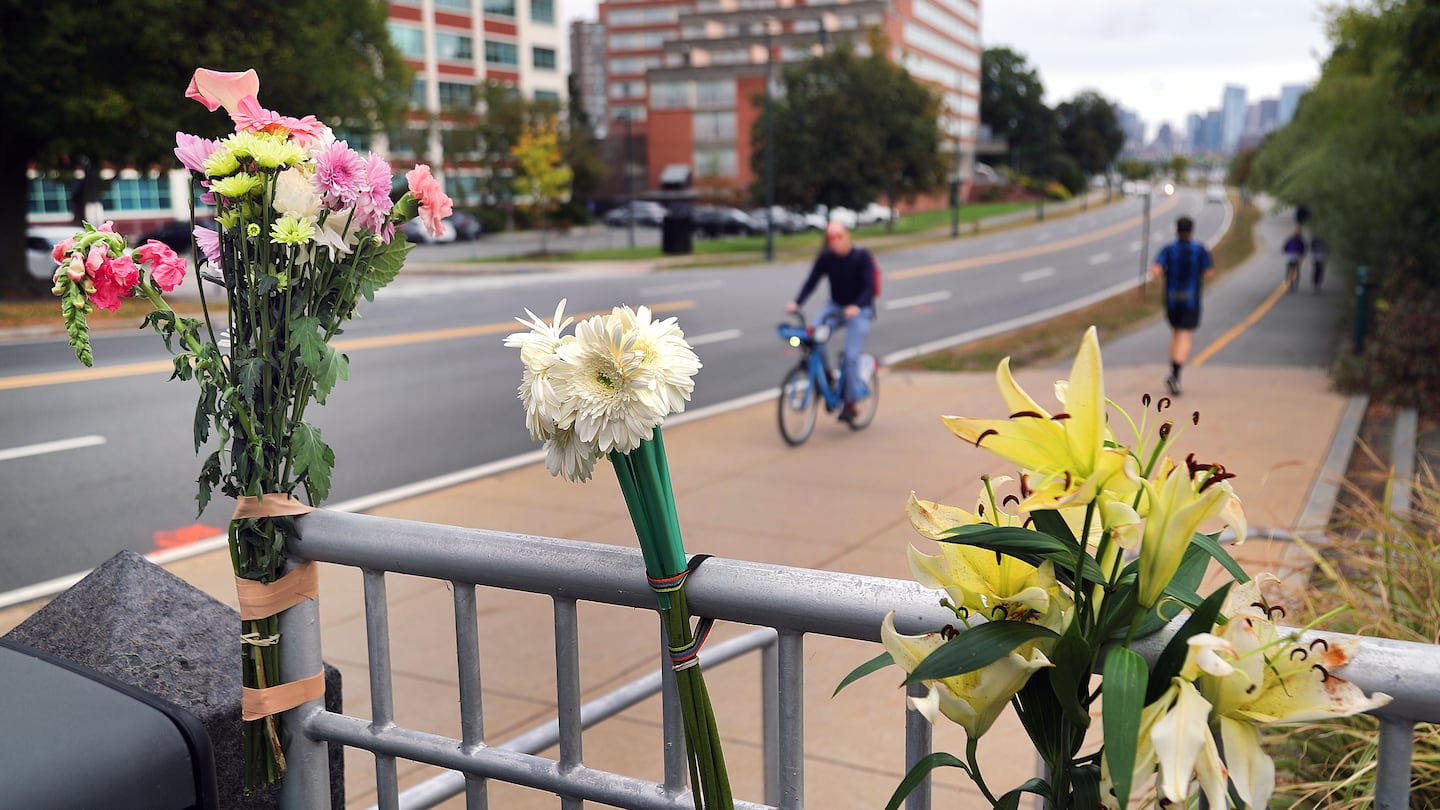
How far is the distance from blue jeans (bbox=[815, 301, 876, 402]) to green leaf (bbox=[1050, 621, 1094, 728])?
31.7 ft

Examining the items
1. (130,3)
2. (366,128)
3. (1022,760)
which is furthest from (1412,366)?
(366,128)

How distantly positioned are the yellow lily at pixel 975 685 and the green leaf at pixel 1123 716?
0.31ft

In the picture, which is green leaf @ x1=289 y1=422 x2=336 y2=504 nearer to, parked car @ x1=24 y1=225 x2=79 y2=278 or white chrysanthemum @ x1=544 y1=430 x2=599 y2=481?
white chrysanthemum @ x1=544 y1=430 x2=599 y2=481

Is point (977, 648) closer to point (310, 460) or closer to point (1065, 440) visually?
point (1065, 440)

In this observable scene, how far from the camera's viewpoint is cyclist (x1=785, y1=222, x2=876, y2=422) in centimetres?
1106

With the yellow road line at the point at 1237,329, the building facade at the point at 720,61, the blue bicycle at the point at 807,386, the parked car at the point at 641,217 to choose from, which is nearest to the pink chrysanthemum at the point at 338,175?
the blue bicycle at the point at 807,386

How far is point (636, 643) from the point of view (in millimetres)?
5996

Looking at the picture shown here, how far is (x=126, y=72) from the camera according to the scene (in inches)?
947

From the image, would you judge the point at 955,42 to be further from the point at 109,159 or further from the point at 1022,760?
the point at 1022,760

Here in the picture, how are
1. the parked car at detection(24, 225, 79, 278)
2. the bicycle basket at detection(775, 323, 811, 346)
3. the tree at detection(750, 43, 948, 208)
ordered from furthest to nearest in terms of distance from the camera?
the tree at detection(750, 43, 948, 208), the parked car at detection(24, 225, 79, 278), the bicycle basket at detection(775, 323, 811, 346)

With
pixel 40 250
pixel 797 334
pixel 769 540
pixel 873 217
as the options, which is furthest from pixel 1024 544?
pixel 873 217

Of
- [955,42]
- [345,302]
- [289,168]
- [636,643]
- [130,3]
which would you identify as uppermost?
[955,42]

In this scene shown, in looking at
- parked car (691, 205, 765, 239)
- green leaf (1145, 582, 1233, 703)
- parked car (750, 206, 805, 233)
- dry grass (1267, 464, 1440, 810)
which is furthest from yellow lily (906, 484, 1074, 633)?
parked car (750, 206, 805, 233)

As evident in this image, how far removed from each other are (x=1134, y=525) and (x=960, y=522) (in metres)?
0.22
